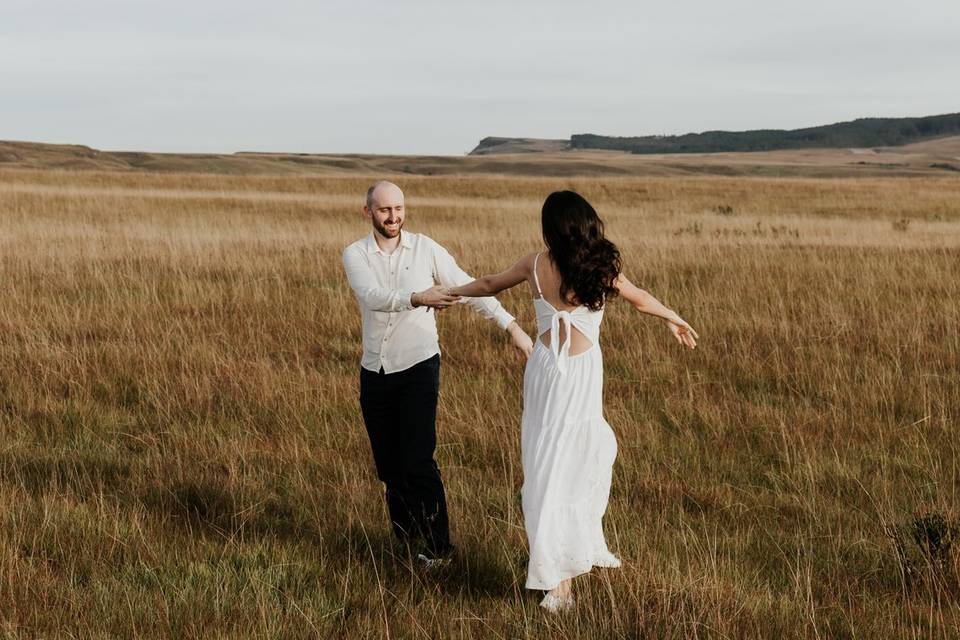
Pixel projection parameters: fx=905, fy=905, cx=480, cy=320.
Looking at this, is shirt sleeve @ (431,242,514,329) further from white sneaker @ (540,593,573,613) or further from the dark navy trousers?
white sneaker @ (540,593,573,613)

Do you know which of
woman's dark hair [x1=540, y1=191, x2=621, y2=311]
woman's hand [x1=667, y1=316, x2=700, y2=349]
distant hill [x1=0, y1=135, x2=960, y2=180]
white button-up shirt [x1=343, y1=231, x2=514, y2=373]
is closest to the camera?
woman's dark hair [x1=540, y1=191, x2=621, y2=311]

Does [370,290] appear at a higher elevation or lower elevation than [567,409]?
higher

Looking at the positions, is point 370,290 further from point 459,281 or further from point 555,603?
point 555,603

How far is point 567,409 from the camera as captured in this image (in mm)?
3682

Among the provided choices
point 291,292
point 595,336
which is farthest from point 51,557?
point 291,292

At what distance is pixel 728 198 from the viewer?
125 ft

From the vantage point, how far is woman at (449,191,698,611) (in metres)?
3.63

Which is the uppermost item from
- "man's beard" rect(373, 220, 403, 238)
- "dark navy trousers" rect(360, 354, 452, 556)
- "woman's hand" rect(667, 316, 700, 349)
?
"man's beard" rect(373, 220, 403, 238)

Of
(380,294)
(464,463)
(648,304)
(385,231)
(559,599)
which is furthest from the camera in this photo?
(464,463)

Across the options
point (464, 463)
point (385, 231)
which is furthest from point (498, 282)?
point (464, 463)

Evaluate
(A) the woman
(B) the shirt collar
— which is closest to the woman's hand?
(A) the woman

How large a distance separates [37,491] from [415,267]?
105 inches

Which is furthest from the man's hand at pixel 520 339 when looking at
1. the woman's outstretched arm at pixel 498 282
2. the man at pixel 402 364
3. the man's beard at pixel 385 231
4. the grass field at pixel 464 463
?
the grass field at pixel 464 463

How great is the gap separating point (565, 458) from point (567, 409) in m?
0.20
